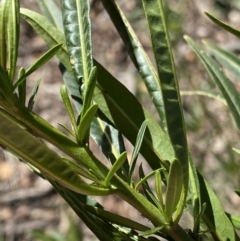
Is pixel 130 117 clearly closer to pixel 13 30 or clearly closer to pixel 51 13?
pixel 13 30

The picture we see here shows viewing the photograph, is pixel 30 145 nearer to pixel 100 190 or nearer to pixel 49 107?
pixel 100 190

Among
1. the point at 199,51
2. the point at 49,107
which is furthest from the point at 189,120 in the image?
the point at 199,51

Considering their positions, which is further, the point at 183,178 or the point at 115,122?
the point at 115,122

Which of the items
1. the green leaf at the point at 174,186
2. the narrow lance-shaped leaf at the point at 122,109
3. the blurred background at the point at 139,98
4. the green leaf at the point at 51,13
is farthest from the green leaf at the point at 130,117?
the blurred background at the point at 139,98

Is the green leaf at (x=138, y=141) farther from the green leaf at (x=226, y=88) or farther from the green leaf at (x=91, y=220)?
the green leaf at (x=226, y=88)

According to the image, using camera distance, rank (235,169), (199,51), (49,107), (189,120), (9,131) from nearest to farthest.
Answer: (9,131) → (199,51) → (235,169) → (189,120) → (49,107)
